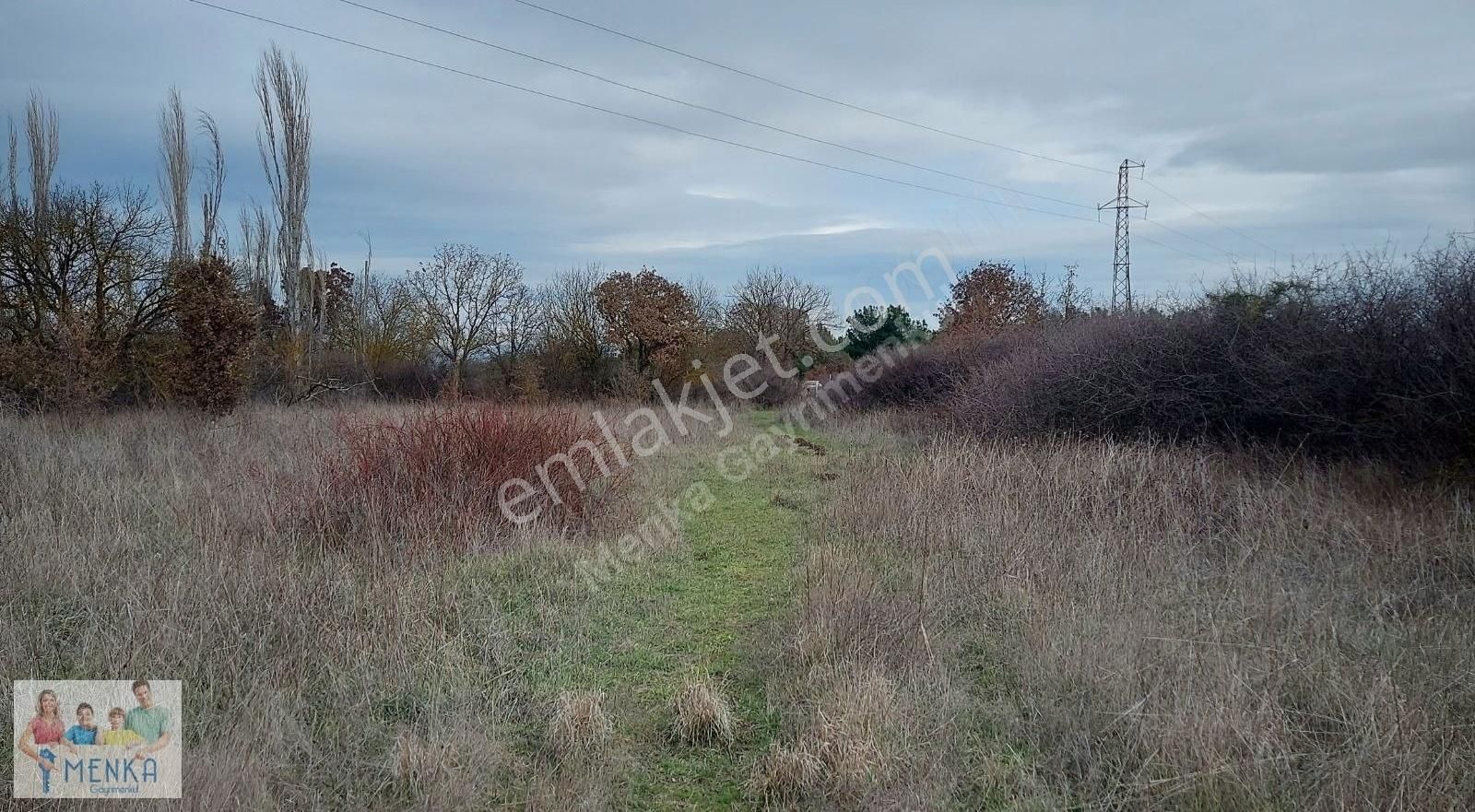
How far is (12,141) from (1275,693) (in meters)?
21.7

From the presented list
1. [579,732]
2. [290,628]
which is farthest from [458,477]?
[579,732]

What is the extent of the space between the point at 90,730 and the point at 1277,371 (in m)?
9.75

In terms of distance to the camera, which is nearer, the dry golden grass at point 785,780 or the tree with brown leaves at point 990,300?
the dry golden grass at point 785,780

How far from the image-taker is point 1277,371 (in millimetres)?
7891

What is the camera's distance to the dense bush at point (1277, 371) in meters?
6.40

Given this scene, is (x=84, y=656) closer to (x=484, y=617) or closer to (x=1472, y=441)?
(x=484, y=617)

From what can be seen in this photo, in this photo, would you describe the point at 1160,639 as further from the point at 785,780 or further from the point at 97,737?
the point at 97,737

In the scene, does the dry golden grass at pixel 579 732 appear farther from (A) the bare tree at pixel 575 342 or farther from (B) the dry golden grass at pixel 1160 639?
(A) the bare tree at pixel 575 342

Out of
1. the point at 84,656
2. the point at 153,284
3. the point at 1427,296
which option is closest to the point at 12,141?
the point at 153,284

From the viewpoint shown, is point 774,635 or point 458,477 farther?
point 458,477

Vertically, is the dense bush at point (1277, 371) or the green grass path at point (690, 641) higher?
the dense bush at point (1277, 371)

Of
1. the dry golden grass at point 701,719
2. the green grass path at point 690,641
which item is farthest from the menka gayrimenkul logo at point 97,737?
the dry golden grass at point 701,719

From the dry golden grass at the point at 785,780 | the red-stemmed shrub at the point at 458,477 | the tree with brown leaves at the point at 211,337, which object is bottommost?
the dry golden grass at the point at 785,780

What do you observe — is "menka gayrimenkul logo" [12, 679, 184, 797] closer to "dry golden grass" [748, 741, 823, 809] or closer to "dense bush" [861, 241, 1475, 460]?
"dry golden grass" [748, 741, 823, 809]
